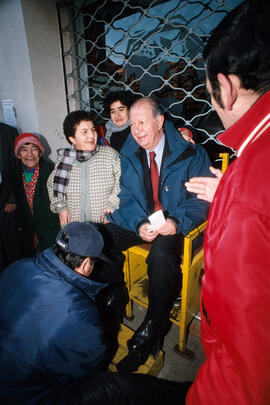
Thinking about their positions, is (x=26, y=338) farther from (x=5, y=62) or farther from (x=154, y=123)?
(x=5, y=62)

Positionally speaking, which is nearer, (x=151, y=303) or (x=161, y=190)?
(x=151, y=303)

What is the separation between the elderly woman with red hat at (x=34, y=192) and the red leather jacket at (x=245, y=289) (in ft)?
8.18

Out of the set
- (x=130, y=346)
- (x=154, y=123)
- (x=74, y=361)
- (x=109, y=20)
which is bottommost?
(x=130, y=346)

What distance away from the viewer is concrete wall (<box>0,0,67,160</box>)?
8.98ft

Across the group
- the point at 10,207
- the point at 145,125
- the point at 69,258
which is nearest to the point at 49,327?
the point at 69,258

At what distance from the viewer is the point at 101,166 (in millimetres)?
2305

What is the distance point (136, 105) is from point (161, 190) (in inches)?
32.7

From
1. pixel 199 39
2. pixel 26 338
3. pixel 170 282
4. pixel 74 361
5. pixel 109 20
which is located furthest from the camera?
pixel 109 20

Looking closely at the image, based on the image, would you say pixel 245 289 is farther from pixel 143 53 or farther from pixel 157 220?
pixel 143 53

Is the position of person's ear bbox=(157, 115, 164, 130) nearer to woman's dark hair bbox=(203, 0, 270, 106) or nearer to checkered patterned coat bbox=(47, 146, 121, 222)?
checkered patterned coat bbox=(47, 146, 121, 222)

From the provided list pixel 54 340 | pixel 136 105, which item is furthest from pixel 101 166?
pixel 54 340

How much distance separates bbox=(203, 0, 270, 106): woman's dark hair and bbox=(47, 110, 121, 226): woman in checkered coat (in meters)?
1.66

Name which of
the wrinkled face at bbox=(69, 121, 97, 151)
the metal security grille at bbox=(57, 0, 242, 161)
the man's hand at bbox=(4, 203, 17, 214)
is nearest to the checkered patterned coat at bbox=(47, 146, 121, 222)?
the wrinkled face at bbox=(69, 121, 97, 151)

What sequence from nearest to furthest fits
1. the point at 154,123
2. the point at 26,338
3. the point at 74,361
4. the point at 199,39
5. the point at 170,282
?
the point at 26,338
the point at 74,361
the point at 170,282
the point at 154,123
the point at 199,39
